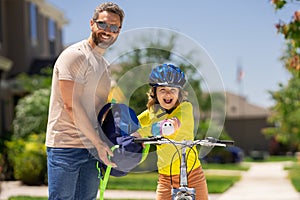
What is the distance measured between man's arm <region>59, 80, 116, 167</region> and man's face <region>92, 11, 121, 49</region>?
1.23 feet

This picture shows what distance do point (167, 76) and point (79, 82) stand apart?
59 cm

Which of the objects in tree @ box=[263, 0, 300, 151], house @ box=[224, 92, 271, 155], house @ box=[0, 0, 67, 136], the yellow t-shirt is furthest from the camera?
house @ box=[224, 92, 271, 155]

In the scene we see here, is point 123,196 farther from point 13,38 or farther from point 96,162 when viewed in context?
point 13,38

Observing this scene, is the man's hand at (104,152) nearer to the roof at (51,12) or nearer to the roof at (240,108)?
the roof at (51,12)

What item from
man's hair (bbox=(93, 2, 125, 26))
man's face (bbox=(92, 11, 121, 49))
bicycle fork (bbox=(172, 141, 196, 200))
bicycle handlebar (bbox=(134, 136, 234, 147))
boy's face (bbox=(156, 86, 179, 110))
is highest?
man's hair (bbox=(93, 2, 125, 26))

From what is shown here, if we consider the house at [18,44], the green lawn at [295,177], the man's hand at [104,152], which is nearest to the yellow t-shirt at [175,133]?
the man's hand at [104,152]

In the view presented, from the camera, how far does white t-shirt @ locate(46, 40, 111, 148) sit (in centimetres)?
404

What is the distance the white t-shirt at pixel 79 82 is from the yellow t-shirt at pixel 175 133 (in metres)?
0.34

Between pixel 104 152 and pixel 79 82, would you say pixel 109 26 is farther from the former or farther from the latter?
Result: pixel 104 152

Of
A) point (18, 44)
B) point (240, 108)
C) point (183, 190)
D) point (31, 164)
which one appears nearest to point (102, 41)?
point (183, 190)

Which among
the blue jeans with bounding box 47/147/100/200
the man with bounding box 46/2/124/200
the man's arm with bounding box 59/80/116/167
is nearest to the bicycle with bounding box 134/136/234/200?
the man's arm with bounding box 59/80/116/167

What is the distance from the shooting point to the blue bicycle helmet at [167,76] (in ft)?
13.5

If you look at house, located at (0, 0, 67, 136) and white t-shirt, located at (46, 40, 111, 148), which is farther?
house, located at (0, 0, 67, 136)

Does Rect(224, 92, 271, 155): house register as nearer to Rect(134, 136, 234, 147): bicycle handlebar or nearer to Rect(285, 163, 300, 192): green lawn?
Rect(285, 163, 300, 192): green lawn
